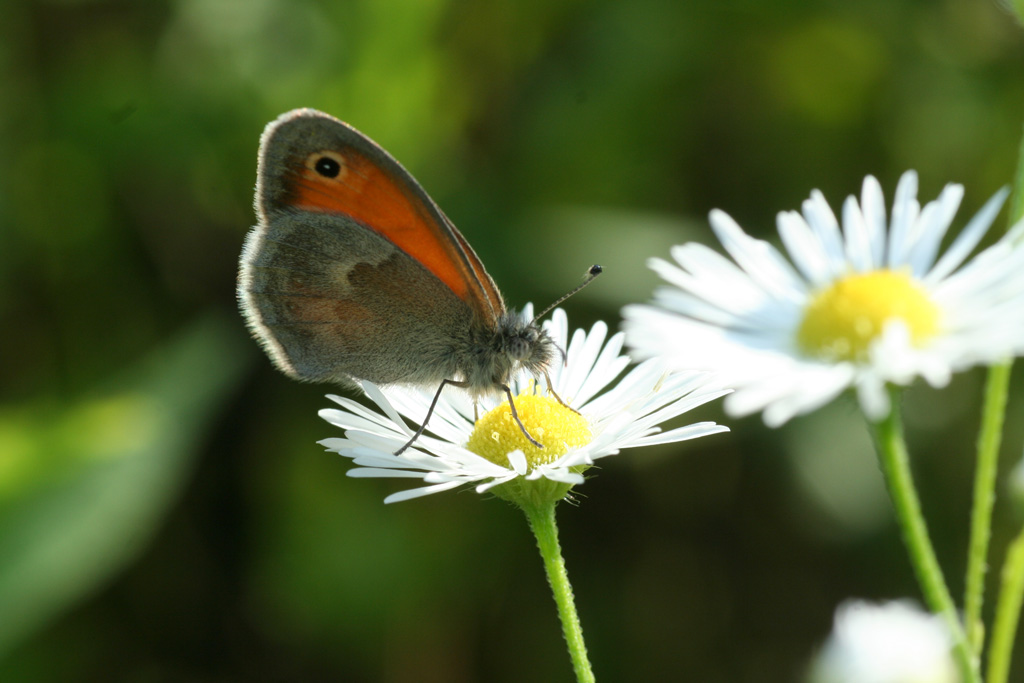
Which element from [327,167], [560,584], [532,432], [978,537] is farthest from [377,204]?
[978,537]

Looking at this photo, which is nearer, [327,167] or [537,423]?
[537,423]

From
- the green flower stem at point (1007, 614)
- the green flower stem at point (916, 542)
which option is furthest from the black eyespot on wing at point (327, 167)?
the green flower stem at point (1007, 614)

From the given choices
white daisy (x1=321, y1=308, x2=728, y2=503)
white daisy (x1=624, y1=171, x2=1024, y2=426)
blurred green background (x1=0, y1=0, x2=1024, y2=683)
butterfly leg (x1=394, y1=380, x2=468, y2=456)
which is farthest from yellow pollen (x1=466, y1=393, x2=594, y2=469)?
blurred green background (x1=0, y1=0, x2=1024, y2=683)

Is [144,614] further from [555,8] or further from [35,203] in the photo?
[555,8]

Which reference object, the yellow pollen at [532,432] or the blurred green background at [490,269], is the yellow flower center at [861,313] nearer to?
the yellow pollen at [532,432]

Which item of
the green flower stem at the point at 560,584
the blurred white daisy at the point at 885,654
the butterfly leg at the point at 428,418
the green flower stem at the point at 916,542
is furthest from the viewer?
the butterfly leg at the point at 428,418

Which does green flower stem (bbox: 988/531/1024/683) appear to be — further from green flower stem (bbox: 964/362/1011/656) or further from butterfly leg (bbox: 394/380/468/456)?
butterfly leg (bbox: 394/380/468/456)

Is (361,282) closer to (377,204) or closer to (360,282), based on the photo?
(360,282)
